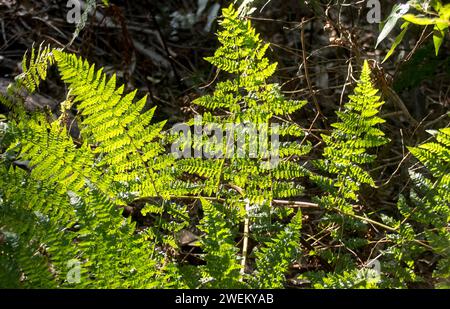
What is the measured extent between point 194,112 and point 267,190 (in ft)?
2.34

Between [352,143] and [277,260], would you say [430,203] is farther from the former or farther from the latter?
[277,260]

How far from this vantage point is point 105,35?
133 inches

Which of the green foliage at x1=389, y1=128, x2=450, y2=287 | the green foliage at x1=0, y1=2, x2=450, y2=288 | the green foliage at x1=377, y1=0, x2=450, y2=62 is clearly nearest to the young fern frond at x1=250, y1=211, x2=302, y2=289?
the green foliage at x1=0, y1=2, x2=450, y2=288

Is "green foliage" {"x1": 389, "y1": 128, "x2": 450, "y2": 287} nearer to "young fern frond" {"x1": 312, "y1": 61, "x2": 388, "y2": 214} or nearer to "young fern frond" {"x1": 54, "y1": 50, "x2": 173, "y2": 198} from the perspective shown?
"young fern frond" {"x1": 312, "y1": 61, "x2": 388, "y2": 214}

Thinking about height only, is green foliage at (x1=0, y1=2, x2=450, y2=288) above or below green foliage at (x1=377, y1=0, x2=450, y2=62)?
below

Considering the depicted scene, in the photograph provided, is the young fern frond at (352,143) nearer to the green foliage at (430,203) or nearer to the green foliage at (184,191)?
the green foliage at (184,191)

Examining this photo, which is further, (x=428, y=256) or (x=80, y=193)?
(x=428, y=256)

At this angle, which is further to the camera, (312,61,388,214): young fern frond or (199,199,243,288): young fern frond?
(312,61,388,214): young fern frond

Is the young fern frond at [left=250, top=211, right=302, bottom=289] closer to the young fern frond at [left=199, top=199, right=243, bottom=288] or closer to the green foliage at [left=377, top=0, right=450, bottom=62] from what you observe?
the young fern frond at [left=199, top=199, right=243, bottom=288]

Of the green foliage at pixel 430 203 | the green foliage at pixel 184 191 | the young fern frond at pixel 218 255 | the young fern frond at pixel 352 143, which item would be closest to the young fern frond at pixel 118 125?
the green foliage at pixel 184 191

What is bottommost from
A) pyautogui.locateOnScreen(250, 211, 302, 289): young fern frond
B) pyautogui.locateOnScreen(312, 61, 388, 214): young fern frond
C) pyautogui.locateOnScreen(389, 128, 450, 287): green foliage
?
pyautogui.locateOnScreen(250, 211, 302, 289): young fern frond

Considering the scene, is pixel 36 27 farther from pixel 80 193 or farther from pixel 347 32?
pixel 80 193

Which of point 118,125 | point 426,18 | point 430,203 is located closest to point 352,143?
point 430,203
